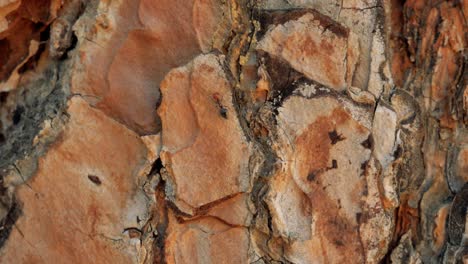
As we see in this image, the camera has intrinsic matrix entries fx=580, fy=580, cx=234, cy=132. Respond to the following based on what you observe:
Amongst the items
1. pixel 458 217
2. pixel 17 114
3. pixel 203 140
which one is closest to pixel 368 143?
pixel 458 217

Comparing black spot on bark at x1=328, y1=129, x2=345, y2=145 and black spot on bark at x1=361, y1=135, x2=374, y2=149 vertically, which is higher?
black spot on bark at x1=361, y1=135, x2=374, y2=149

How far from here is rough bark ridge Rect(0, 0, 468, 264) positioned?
155 cm

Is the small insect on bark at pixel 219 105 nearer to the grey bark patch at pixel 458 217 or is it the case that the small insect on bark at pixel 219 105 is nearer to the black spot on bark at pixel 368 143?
the black spot on bark at pixel 368 143

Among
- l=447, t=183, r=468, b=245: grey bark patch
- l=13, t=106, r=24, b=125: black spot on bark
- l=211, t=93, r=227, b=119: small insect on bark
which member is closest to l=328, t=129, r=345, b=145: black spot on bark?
l=211, t=93, r=227, b=119: small insect on bark

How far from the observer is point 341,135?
159cm

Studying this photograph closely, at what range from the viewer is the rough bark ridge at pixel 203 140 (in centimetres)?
155

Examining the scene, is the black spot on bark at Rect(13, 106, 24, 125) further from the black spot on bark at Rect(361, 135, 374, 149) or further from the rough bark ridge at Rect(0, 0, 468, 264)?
the black spot on bark at Rect(361, 135, 374, 149)

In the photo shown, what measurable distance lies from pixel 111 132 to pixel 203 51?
338 millimetres

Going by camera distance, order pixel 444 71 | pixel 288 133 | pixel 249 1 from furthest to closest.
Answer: pixel 444 71 → pixel 249 1 → pixel 288 133

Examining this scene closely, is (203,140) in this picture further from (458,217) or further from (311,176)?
(458,217)

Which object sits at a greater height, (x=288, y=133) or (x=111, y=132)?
(x=288, y=133)

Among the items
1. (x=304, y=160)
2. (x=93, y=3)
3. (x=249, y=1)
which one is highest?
(x=249, y=1)

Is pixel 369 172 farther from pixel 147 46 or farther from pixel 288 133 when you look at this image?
pixel 147 46

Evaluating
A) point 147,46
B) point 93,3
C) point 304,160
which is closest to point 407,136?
point 304,160
